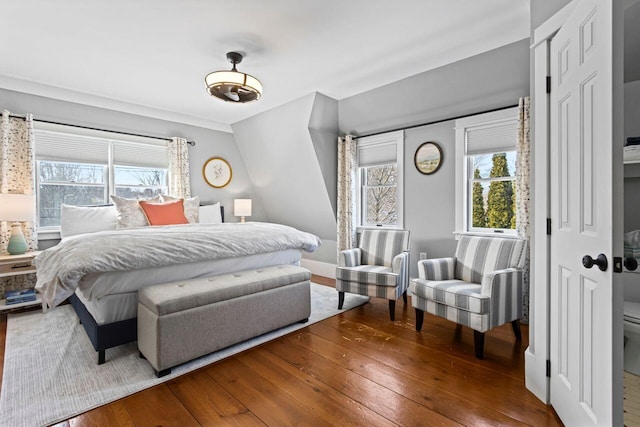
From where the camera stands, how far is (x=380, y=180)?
4570 mm

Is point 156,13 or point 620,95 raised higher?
point 156,13

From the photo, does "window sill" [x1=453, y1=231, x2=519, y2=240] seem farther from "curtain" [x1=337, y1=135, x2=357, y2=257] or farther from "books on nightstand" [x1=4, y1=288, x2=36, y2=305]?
"books on nightstand" [x1=4, y1=288, x2=36, y2=305]

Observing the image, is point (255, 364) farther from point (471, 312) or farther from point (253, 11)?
point (253, 11)

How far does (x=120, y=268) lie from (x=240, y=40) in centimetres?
219

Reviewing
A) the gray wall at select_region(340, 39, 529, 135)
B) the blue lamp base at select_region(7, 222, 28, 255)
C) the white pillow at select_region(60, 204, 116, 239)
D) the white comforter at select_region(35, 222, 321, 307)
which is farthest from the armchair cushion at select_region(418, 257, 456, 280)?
the blue lamp base at select_region(7, 222, 28, 255)

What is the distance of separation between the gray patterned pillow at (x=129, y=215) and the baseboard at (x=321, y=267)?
105 inches

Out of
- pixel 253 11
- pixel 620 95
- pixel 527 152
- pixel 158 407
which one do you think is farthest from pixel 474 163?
pixel 158 407

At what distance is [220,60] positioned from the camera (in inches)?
127

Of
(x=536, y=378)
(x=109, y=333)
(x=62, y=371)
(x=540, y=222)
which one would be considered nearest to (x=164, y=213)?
(x=109, y=333)

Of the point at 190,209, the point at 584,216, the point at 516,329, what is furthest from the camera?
the point at 190,209

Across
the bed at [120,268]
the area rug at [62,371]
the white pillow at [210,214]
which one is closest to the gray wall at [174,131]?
the white pillow at [210,214]

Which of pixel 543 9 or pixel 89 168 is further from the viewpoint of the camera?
pixel 89 168

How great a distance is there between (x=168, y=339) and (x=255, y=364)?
2.12 feet

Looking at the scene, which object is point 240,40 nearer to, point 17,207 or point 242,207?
point 17,207
